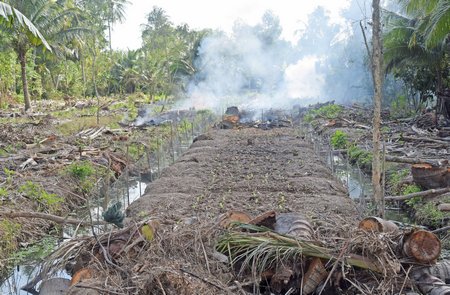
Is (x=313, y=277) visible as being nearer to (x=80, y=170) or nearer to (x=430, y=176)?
(x=430, y=176)

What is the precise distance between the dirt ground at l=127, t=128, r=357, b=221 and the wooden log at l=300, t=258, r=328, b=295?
2100mm

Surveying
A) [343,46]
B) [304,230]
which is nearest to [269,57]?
[343,46]

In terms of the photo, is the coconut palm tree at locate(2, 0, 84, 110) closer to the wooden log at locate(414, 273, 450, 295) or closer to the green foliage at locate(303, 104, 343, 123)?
the green foliage at locate(303, 104, 343, 123)

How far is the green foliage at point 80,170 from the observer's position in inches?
475

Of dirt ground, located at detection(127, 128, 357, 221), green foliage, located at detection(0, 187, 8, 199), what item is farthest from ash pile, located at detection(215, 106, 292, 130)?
green foliage, located at detection(0, 187, 8, 199)

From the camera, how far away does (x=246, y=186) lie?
11.2 meters

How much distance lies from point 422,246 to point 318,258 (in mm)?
1075

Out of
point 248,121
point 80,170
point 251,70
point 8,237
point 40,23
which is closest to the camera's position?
point 8,237

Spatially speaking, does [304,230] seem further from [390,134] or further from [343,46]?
[343,46]

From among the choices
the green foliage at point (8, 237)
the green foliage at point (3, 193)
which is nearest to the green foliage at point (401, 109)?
the green foliage at point (3, 193)

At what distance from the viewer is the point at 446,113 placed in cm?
2083

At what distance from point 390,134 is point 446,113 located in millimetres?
3924

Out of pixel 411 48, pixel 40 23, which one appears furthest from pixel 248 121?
pixel 40 23

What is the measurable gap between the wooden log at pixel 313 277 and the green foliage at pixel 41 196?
6.40m
